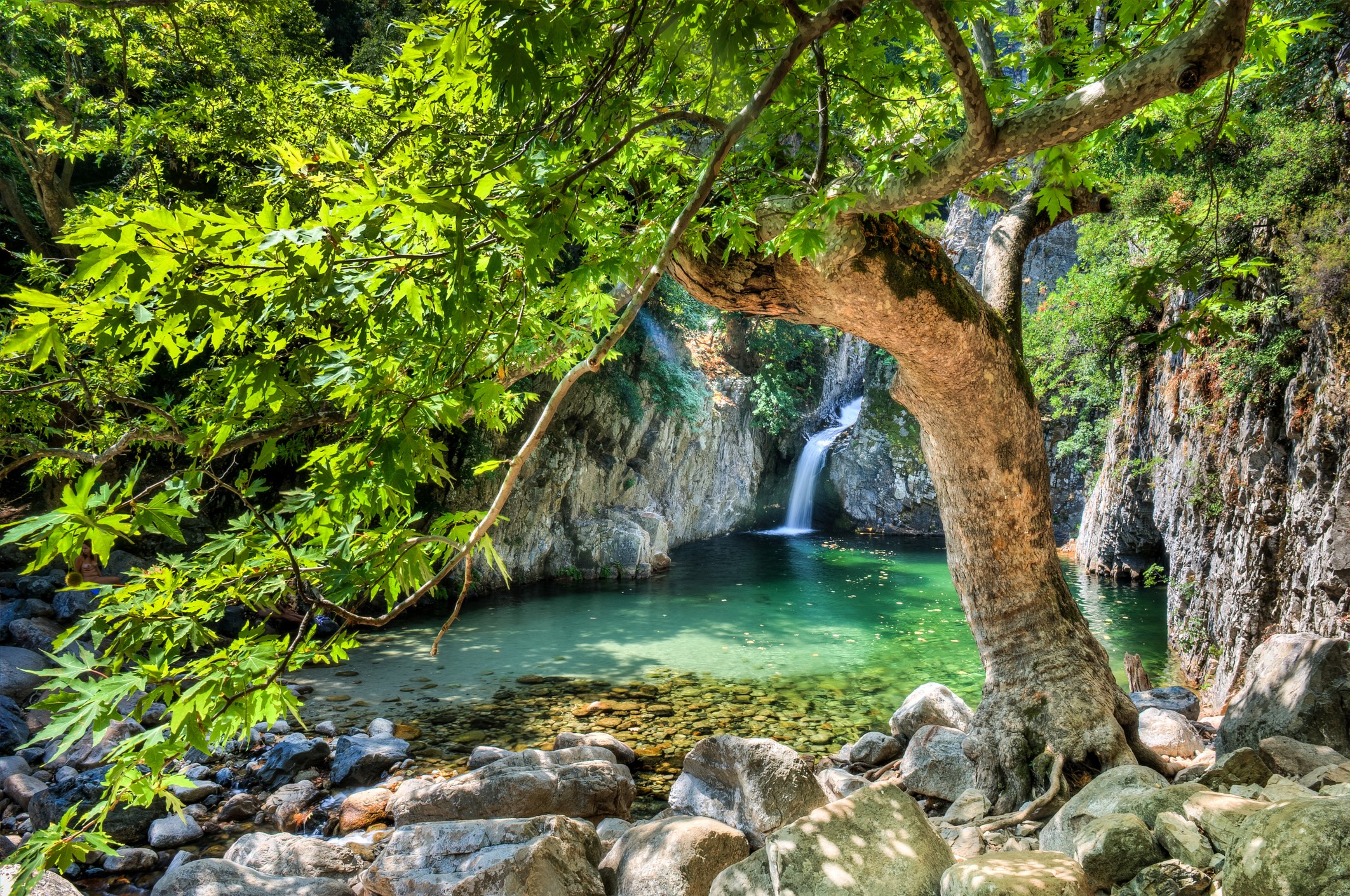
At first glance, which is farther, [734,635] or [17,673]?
[734,635]

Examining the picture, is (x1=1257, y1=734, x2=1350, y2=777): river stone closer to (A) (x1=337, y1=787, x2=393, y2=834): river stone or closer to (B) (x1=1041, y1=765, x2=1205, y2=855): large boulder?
(B) (x1=1041, y1=765, x2=1205, y2=855): large boulder

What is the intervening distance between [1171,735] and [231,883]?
246 inches

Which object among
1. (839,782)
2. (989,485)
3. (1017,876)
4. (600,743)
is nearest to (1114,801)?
(1017,876)

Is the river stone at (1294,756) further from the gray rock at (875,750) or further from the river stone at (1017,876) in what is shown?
the gray rock at (875,750)

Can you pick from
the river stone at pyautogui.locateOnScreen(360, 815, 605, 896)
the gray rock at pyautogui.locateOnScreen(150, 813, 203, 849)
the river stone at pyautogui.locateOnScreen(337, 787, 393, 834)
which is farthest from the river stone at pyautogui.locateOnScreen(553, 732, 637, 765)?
the gray rock at pyautogui.locateOnScreen(150, 813, 203, 849)

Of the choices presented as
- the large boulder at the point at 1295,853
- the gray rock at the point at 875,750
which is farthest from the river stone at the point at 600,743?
the large boulder at the point at 1295,853

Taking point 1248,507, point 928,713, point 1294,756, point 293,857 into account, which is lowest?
point 293,857

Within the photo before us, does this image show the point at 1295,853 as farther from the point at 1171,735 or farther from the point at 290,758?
the point at 290,758

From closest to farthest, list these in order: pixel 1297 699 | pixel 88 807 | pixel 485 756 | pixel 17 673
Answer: pixel 1297 699, pixel 88 807, pixel 485 756, pixel 17 673

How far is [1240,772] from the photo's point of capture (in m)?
3.02

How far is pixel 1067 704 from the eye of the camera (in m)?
3.89

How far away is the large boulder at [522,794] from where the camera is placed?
4645 millimetres

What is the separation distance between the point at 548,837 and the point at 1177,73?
3.81m

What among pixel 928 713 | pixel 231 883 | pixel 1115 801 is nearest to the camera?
pixel 1115 801
